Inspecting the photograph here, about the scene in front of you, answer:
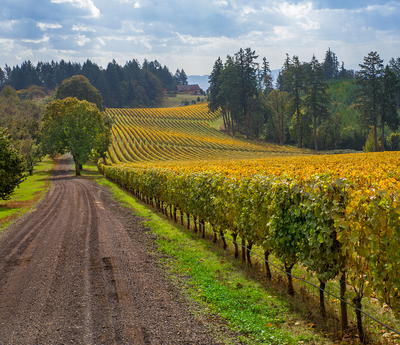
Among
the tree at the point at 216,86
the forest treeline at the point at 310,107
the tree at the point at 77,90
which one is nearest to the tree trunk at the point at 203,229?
the forest treeline at the point at 310,107

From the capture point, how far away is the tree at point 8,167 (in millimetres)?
31464

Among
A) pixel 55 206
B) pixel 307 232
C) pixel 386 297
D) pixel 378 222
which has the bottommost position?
pixel 55 206

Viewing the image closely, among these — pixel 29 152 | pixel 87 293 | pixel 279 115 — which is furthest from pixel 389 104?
pixel 87 293

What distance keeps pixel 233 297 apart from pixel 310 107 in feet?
301

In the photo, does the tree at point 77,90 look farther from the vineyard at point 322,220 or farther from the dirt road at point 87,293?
the vineyard at point 322,220

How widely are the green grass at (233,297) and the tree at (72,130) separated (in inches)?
2127

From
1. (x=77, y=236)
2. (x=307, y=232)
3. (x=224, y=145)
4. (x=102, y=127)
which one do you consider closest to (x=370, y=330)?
(x=307, y=232)

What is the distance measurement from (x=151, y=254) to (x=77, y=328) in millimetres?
7211

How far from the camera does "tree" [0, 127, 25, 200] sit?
31.5 m

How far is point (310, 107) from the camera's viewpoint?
96.1 metres

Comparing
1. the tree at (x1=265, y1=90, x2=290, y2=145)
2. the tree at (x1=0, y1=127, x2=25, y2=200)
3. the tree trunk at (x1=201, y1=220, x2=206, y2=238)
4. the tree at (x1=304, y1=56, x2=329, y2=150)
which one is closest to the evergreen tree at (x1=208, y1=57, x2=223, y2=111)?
the tree at (x1=265, y1=90, x2=290, y2=145)

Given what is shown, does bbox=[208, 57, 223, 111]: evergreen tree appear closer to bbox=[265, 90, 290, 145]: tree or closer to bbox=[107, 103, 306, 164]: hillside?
bbox=[107, 103, 306, 164]: hillside

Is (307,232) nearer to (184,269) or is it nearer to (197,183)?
(184,269)

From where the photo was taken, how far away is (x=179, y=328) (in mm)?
8859
